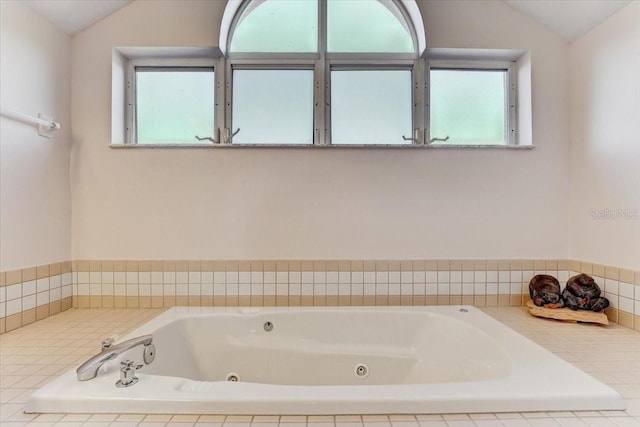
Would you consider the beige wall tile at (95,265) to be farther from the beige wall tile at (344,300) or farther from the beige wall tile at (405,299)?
the beige wall tile at (405,299)

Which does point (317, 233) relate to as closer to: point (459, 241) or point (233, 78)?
point (459, 241)

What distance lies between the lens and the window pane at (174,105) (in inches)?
76.4

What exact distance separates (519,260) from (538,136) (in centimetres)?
68

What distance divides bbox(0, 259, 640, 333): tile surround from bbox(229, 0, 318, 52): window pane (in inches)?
47.9

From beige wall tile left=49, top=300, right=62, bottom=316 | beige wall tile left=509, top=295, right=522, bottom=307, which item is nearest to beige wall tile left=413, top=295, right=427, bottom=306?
beige wall tile left=509, top=295, right=522, bottom=307

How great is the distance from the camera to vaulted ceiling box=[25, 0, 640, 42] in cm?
159

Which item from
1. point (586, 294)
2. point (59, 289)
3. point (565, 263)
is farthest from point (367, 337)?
point (59, 289)

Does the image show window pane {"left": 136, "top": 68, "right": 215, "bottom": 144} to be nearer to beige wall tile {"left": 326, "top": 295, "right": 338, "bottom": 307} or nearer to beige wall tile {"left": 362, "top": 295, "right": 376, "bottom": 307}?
beige wall tile {"left": 326, "top": 295, "right": 338, "bottom": 307}

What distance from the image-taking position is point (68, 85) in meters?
1.80

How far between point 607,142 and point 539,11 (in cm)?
77

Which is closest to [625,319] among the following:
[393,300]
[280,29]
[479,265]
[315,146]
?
[479,265]

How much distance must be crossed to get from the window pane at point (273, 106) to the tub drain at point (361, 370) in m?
1.21

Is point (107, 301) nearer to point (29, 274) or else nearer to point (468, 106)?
point (29, 274)

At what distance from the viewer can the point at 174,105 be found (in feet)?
6.42
